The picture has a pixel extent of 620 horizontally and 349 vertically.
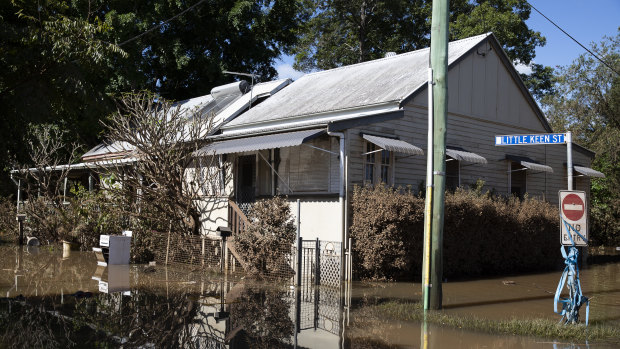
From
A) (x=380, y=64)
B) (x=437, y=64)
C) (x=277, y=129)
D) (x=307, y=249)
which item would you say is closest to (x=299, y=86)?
(x=380, y=64)

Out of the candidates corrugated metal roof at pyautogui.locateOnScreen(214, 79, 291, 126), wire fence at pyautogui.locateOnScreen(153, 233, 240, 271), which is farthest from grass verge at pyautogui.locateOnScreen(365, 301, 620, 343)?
corrugated metal roof at pyautogui.locateOnScreen(214, 79, 291, 126)

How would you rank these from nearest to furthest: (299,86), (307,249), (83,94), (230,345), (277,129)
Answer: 1. (230,345)
2. (83,94)
3. (307,249)
4. (277,129)
5. (299,86)

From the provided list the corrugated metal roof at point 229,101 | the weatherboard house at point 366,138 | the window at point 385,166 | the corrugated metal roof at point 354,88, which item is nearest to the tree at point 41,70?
the weatherboard house at point 366,138

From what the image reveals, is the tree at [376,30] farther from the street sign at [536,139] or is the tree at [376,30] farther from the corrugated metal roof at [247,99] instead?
the street sign at [536,139]

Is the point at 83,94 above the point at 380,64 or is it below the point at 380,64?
below

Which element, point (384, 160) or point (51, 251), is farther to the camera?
point (51, 251)

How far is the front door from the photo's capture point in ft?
59.1

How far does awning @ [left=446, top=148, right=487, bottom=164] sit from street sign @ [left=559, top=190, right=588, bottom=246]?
7.58 meters

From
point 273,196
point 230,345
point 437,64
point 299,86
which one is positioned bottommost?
point 230,345

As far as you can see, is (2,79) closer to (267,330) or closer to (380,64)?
(267,330)

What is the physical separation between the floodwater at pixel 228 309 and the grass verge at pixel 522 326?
0.77ft

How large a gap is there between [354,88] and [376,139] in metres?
4.86

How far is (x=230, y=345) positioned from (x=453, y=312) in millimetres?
4431

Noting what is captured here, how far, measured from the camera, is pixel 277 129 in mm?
16156
